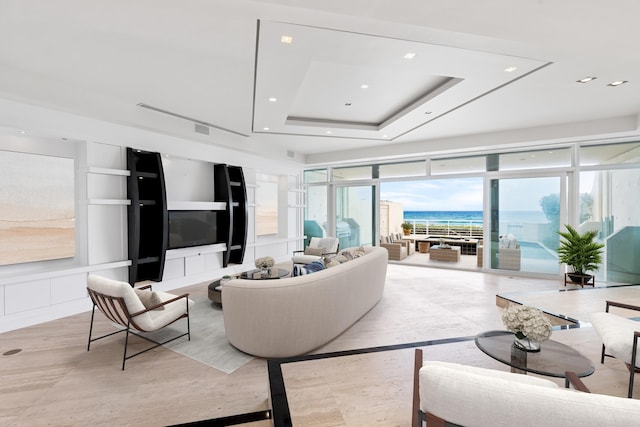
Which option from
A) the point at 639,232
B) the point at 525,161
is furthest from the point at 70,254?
the point at 639,232

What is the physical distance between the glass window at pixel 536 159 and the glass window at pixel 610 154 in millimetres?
277

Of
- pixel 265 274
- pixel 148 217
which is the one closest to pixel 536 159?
pixel 265 274

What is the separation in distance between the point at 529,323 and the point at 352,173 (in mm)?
6991

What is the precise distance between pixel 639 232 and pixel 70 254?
9674 millimetres

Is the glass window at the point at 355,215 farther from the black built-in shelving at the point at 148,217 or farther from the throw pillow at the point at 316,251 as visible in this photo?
the black built-in shelving at the point at 148,217

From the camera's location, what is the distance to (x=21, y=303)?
3.74 metres

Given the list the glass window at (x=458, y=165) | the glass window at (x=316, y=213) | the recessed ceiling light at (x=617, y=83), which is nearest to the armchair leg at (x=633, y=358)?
the recessed ceiling light at (x=617, y=83)

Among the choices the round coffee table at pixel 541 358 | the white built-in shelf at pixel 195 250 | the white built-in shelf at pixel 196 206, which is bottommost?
the round coffee table at pixel 541 358

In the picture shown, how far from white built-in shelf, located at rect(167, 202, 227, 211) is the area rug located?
215 cm

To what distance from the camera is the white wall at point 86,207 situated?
12.3 ft

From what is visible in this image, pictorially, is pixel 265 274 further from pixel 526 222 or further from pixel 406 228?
pixel 406 228

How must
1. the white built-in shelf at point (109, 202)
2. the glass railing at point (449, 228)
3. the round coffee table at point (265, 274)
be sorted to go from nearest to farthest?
the white built-in shelf at point (109, 202) → the round coffee table at point (265, 274) → the glass railing at point (449, 228)

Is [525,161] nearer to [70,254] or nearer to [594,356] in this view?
[594,356]

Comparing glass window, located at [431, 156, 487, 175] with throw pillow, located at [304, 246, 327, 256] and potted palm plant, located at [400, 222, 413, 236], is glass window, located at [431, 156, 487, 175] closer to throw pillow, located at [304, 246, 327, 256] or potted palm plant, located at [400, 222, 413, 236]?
throw pillow, located at [304, 246, 327, 256]
